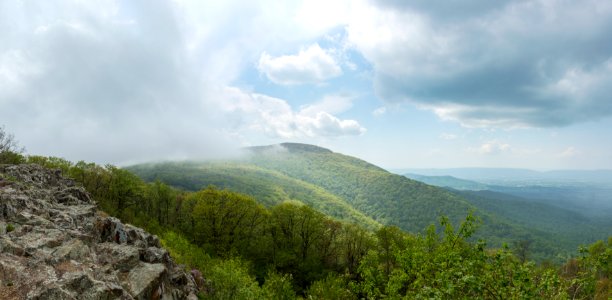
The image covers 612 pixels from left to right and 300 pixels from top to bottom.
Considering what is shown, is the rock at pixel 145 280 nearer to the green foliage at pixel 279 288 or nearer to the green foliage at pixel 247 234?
the green foliage at pixel 247 234

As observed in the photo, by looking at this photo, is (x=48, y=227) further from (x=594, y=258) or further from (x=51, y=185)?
(x=594, y=258)

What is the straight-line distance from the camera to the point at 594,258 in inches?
551

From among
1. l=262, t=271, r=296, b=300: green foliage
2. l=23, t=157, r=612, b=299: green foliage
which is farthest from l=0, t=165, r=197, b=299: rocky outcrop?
l=23, t=157, r=612, b=299: green foliage

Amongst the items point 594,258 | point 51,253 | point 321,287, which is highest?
point 594,258

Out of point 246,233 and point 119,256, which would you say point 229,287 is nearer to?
point 119,256

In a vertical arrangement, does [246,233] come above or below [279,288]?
above

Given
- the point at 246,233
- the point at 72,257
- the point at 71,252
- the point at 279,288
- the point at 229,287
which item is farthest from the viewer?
the point at 246,233

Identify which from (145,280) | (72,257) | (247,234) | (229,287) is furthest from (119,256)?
(247,234)

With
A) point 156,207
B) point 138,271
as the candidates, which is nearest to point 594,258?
point 138,271

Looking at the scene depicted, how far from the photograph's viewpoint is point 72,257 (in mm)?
27328

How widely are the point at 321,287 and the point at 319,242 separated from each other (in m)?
43.4

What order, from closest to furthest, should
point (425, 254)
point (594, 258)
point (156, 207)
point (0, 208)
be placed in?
1. point (594, 258)
2. point (425, 254)
3. point (0, 208)
4. point (156, 207)

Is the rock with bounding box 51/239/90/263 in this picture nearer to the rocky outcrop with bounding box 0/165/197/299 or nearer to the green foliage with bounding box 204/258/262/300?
the rocky outcrop with bounding box 0/165/197/299

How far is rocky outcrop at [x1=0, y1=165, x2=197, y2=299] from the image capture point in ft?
73.4
